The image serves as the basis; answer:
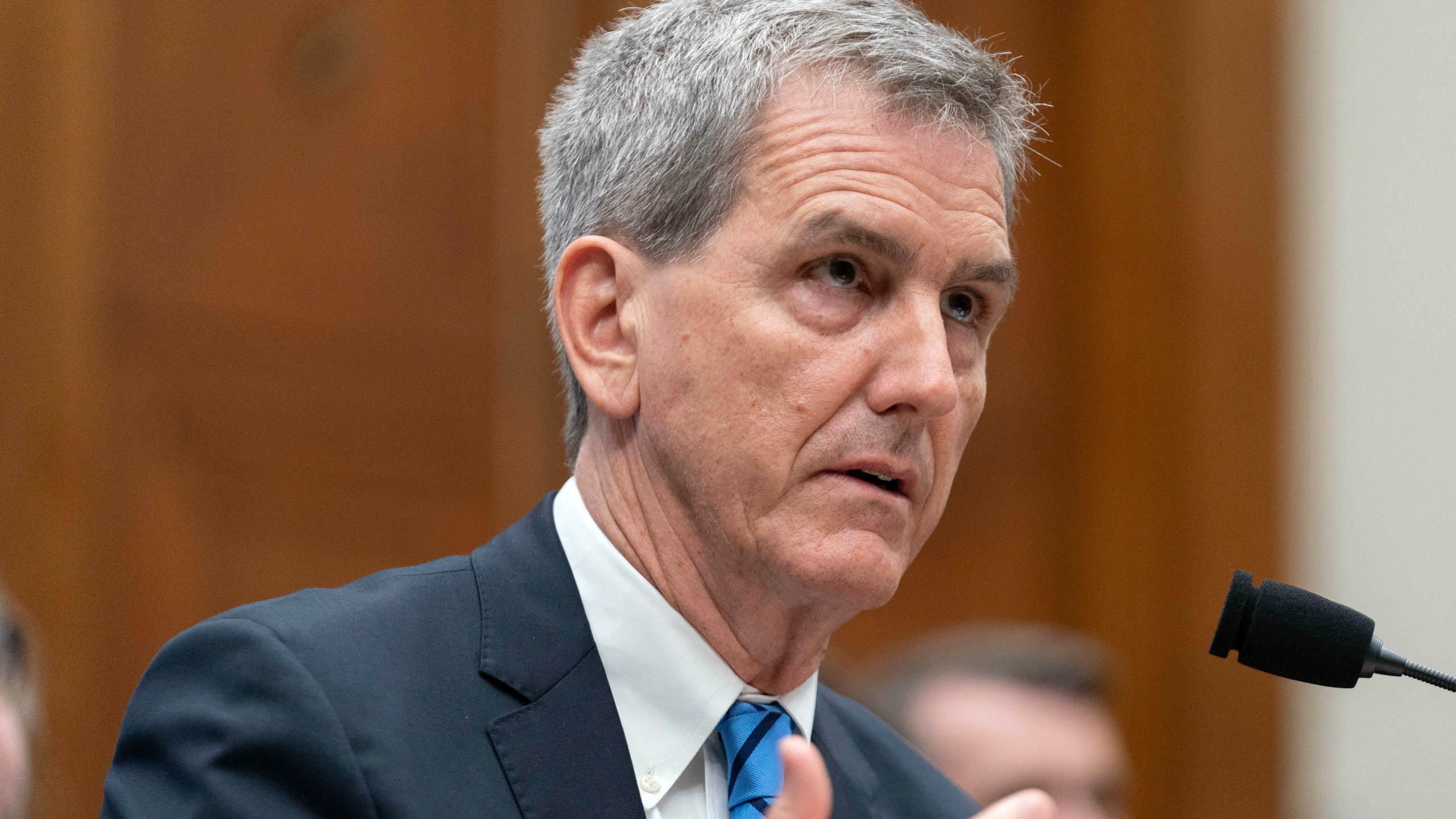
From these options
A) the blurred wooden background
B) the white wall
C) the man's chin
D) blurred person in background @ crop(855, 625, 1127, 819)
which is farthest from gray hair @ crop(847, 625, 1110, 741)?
the man's chin

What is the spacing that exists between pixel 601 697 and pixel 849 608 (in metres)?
0.31

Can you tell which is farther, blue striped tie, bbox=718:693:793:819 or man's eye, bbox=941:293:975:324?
man's eye, bbox=941:293:975:324

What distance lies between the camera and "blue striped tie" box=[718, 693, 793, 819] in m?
1.71

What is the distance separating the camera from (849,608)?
1.80 m

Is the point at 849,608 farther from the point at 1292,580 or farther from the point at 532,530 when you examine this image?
the point at 1292,580

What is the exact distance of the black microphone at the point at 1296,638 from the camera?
158 centimetres

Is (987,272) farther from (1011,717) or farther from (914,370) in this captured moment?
(1011,717)

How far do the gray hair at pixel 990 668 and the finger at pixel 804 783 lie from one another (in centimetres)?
206

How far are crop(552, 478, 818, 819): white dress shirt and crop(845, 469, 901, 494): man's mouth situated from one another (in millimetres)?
265

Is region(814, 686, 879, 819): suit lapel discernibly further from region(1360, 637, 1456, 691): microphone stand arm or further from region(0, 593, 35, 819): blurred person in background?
region(0, 593, 35, 819): blurred person in background

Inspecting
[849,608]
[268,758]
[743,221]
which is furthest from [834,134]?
[268,758]

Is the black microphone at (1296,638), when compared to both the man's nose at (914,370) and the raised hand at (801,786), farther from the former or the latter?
the raised hand at (801,786)

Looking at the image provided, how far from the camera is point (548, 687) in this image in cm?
169

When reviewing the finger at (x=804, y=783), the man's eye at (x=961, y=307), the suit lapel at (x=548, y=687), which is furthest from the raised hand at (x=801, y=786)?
the man's eye at (x=961, y=307)
